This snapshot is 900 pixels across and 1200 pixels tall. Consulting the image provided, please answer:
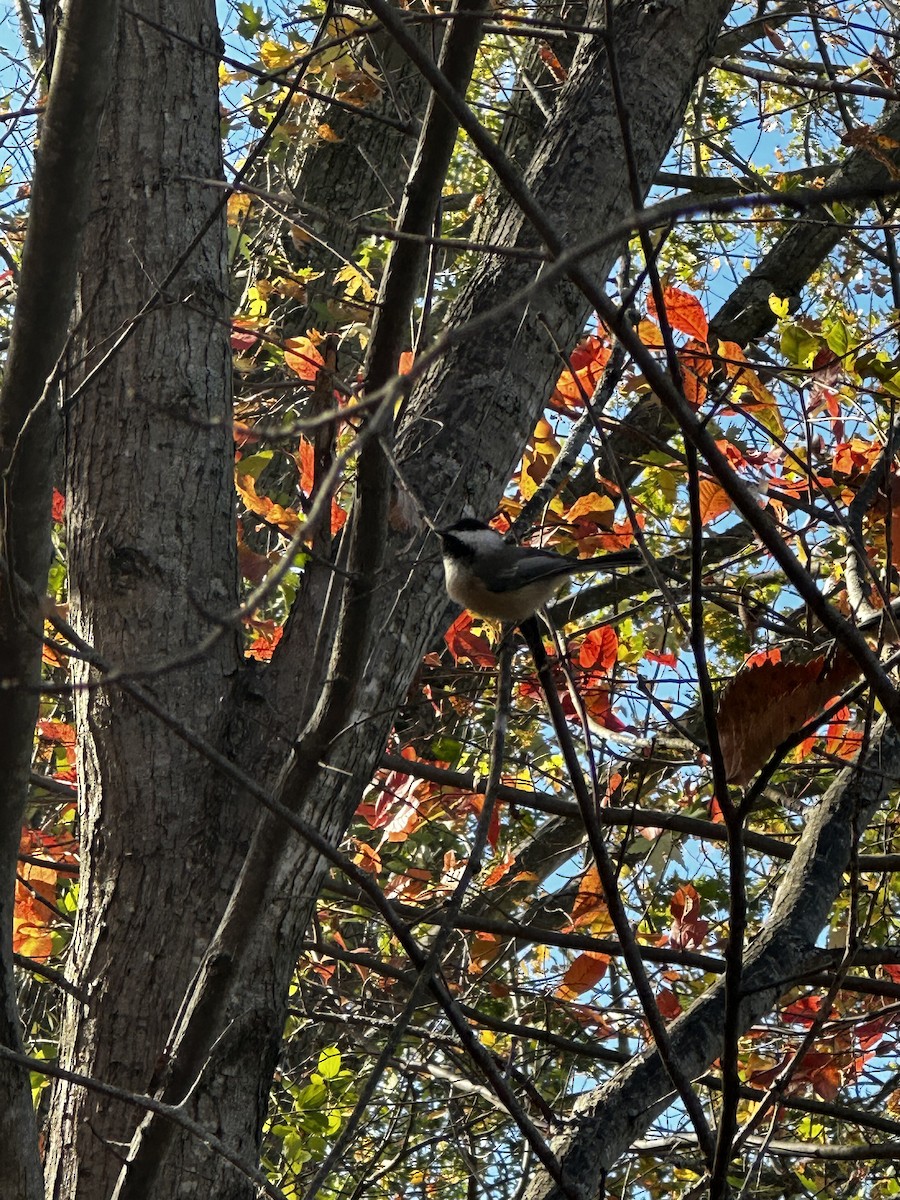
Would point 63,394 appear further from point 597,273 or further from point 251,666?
point 597,273

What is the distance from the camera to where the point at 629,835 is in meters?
2.08

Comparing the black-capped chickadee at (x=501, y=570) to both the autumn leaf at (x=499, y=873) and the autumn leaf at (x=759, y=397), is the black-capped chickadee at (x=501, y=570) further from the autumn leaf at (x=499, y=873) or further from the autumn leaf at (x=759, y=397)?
the autumn leaf at (x=499, y=873)

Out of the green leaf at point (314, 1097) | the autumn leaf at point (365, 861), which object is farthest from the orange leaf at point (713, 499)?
the green leaf at point (314, 1097)

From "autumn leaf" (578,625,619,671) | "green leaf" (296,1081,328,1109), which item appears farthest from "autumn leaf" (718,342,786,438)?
"green leaf" (296,1081,328,1109)

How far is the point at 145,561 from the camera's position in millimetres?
2645

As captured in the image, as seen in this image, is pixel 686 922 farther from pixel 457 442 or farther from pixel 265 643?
pixel 457 442

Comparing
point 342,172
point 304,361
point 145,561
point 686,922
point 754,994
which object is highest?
point 342,172

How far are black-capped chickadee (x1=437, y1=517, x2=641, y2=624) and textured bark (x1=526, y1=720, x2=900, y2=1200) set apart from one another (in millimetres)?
724

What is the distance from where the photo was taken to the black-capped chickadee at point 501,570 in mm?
2779

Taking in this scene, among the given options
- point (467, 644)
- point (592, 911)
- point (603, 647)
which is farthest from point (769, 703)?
point (467, 644)

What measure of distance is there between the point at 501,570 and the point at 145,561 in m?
0.83

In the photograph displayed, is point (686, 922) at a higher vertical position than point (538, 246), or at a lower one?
lower

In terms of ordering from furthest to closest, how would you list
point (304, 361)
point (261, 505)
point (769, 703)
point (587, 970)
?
point (261, 505), point (587, 970), point (304, 361), point (769, 703)

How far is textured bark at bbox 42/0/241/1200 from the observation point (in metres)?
2.33
